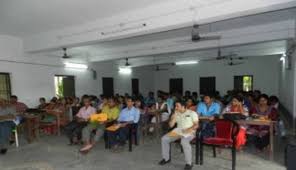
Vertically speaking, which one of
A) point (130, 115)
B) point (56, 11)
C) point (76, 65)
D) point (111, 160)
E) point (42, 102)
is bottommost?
point (111, 160)

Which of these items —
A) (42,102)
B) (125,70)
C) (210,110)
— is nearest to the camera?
(210,110)

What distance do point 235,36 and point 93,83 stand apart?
21.5 ft

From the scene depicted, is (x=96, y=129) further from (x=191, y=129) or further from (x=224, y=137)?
(x=224, y=137)

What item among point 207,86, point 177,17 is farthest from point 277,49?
point 177,17

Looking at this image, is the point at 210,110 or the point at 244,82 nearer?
the point at 210,110

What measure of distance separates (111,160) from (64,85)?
568cm

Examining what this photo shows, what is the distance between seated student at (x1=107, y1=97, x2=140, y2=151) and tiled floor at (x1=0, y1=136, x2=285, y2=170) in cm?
28

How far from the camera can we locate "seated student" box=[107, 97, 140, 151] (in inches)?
187

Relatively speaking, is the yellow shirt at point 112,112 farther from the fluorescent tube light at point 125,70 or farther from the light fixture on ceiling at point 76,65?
the fluorescent tube light at point 125,70

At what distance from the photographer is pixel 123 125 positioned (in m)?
4.71

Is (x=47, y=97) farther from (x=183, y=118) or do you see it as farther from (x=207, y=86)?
(x=207, y=86)

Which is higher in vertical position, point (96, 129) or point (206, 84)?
point (206, 84)

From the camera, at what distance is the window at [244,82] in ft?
38.4

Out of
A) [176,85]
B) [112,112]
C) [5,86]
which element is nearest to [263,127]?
[112,112]
